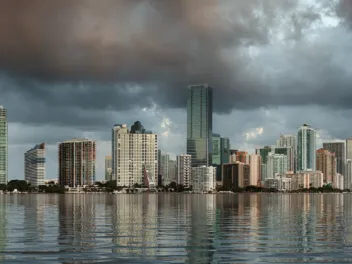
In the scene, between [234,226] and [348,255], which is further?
[234,226]

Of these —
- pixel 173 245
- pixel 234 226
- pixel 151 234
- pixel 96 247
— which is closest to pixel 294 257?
pixel 173 245

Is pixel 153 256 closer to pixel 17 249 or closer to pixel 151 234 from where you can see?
pixel 17 249

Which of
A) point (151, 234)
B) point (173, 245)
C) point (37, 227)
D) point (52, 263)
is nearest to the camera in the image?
point (52, 263)

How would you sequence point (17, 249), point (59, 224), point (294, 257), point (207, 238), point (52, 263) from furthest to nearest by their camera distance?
point (59, 224) → point (207, 238) → point (17, 249) → point (294, 257) → point (52, 263)

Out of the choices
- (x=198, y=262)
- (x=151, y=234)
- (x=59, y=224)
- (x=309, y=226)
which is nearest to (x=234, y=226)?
(x=309, y=226)

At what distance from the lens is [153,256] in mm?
51938

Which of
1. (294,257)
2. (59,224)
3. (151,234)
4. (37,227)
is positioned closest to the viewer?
(294,257)

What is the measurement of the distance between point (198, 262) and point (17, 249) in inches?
640

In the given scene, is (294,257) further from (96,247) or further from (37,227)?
(37,227)

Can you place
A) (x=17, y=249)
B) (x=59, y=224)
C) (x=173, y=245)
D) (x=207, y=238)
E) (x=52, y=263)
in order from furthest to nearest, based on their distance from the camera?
1. (x=59, y=224)
2. (x=207, y=238)
3. (x=173, y=245)
4. (x=17, y=249)
5. (x=52, y=263)

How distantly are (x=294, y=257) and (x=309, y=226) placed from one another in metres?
32.8

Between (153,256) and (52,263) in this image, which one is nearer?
(52,263)

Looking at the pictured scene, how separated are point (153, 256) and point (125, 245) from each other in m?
7.66

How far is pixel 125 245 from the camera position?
59.1 metres
